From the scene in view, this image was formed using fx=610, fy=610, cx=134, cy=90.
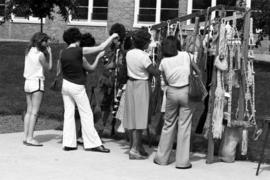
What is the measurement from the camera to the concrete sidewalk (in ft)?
24.3

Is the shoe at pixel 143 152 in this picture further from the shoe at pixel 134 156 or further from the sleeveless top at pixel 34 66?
the sleeveless top at pixel 34 66

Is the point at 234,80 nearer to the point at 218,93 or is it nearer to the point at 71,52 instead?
the point at 218,93

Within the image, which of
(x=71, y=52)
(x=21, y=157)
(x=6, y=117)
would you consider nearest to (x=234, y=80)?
(x=71, y=52)

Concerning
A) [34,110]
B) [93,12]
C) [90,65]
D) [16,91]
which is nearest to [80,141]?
[34,110]

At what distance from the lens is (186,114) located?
797cm

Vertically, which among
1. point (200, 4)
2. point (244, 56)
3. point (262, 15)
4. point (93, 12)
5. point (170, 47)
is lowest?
point (244, 56)

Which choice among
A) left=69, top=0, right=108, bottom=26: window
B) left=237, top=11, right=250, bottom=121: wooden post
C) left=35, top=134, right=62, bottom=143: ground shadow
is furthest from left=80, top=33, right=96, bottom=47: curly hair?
left=69, top=0, right=108, bottom=26: window

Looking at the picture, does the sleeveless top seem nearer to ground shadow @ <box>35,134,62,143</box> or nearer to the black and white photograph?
the black and white photograph

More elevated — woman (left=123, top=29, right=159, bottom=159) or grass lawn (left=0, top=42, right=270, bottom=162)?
woman (left=123, top=29, right=159, bottom=159)

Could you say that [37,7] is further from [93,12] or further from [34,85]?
[93,12]

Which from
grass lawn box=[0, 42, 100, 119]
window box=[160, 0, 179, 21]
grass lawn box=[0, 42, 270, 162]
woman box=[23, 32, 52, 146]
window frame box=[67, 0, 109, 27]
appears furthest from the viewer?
window frame box=[67, 0, 109, 27]

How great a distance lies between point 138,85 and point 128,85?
0.19 m

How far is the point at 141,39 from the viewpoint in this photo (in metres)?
8.31

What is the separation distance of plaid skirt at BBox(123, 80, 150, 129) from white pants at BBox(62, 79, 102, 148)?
2.40 ft
